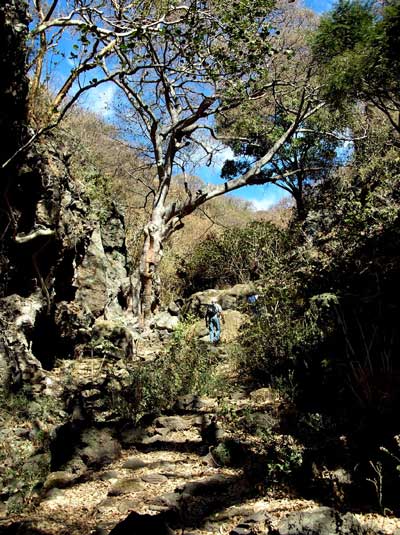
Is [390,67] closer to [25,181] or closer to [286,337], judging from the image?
[286,337]

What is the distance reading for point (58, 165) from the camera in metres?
9.05

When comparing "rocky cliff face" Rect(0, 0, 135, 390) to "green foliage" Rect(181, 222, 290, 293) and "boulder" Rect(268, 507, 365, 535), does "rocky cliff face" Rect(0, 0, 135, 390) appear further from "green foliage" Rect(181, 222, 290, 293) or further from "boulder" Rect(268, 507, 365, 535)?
"green foliage" Rect(181, 222, 290, 293)

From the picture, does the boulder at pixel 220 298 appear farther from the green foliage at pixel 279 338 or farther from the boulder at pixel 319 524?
the boulder at pixel 319 524

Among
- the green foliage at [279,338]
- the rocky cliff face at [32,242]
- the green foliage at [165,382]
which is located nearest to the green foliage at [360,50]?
the green foliage at [279,338]

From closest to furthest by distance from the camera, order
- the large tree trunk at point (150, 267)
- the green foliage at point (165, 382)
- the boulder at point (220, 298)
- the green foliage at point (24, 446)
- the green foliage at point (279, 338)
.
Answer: the green foliage at point (24, 446), the green foliage at point (165, 382), the green foliage at point (279, 338), the large tree trunk at point (150, 267), the boulder at point (220, 298)

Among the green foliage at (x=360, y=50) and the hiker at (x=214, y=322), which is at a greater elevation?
the green foliage at (x=360, y=50)

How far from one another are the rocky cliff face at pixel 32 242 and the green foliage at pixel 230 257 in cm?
938

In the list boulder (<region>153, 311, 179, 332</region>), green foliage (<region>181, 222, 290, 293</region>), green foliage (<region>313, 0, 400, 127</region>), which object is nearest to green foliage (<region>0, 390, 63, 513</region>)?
green foliage (<region>313, 0, 400, 127</region>)

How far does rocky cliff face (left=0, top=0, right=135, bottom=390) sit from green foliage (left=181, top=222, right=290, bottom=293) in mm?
9378

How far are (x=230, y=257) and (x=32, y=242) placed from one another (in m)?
12.8

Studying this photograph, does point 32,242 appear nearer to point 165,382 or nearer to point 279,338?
point 165,382

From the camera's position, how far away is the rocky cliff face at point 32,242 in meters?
6.91

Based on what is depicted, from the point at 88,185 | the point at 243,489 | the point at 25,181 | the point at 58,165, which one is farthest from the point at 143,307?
the point at 243,489

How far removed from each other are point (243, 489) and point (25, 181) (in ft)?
19.1
